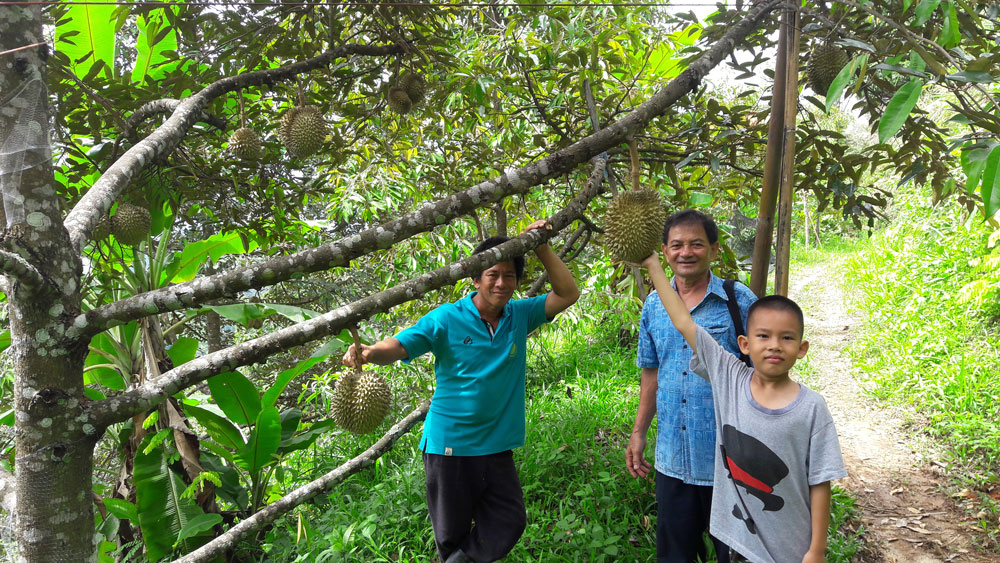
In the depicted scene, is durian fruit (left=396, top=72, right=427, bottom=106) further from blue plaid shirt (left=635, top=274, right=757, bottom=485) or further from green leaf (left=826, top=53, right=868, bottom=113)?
green leaf (left=826, top=53, right=868, bottom=113)

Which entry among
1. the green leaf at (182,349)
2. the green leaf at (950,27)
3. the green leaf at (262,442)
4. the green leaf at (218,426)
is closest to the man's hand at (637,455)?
the green leaf at (950,27)

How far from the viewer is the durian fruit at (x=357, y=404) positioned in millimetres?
2133

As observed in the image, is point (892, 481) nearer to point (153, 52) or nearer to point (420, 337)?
point (420, 337)

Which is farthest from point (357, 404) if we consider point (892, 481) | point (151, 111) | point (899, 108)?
point (892, 481)

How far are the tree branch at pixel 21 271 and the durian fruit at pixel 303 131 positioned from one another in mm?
1313

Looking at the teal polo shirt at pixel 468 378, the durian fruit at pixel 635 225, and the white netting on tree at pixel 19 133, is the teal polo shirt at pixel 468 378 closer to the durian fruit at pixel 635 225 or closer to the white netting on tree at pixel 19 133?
the durian fruit at pixel 635 225

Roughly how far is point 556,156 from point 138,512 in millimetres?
2828

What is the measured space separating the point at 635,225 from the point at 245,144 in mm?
1696

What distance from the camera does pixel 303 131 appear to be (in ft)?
8.14

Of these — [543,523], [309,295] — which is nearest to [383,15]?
[543,523]

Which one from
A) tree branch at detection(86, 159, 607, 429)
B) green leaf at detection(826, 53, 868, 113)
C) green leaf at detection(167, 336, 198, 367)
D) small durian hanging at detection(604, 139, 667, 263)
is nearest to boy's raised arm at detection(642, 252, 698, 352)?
small durian hanging at detection(604, 139, 667, 263)

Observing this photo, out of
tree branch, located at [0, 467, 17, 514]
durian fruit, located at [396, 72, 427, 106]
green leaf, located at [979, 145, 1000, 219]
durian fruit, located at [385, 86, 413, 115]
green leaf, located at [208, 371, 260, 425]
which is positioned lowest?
tree branch, located at [0, 467, 17, 514]

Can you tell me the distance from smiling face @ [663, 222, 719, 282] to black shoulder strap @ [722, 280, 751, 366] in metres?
0.11

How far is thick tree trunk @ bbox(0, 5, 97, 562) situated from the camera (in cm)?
138
